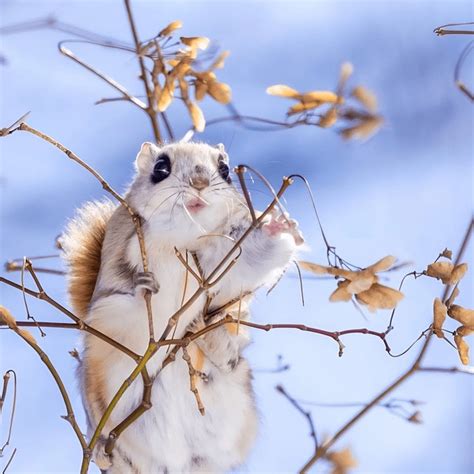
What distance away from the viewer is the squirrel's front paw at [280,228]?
1.94 meters

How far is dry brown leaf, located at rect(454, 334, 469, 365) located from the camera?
1483 millimetres

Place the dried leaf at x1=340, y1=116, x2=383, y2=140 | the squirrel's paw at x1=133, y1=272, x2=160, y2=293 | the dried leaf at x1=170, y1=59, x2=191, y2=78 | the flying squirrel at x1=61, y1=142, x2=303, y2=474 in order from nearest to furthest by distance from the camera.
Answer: the dried leaf at x1=340, y1=116, x2=383, y2=140 < the dried leaf at x1=170, y1=59, x2=191, y2=78 < the squirrel's paw at x1=133, y1=272, x2=160, y2=293 < the flying squirrel at x1=61, y1=142, x2=303, y2=474

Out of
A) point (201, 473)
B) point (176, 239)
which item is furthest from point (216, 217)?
point (201, 473)

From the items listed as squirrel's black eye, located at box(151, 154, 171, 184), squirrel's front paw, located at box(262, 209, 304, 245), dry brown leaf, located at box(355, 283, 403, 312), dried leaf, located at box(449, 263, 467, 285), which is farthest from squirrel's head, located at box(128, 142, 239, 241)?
dried leaf, located at box(449, 263, 467, 285)

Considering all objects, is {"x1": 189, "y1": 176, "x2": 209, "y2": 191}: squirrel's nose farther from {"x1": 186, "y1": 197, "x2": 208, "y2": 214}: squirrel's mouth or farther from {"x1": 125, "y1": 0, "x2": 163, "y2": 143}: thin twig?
{"x1": 125, "y1": 0, "x2": 163, "y2": 143}: thin twig

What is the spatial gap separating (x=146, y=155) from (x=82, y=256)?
369 mm

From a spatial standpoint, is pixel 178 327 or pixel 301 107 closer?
pixel 301 107

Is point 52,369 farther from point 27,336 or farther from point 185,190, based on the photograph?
point 185,190

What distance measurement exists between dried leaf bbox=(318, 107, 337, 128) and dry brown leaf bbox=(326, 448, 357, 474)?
62cm

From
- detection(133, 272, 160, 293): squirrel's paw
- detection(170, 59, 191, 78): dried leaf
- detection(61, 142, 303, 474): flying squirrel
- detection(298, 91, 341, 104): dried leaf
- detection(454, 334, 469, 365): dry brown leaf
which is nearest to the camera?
detection(454, 334, 469, 365): dry brown leaf

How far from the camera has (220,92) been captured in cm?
186

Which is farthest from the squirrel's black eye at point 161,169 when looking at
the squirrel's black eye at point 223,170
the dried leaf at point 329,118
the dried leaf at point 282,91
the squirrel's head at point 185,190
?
the dried leaf at point 329,118

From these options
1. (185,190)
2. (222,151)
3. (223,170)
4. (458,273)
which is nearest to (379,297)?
(458,273)

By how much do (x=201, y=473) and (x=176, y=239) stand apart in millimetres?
688
